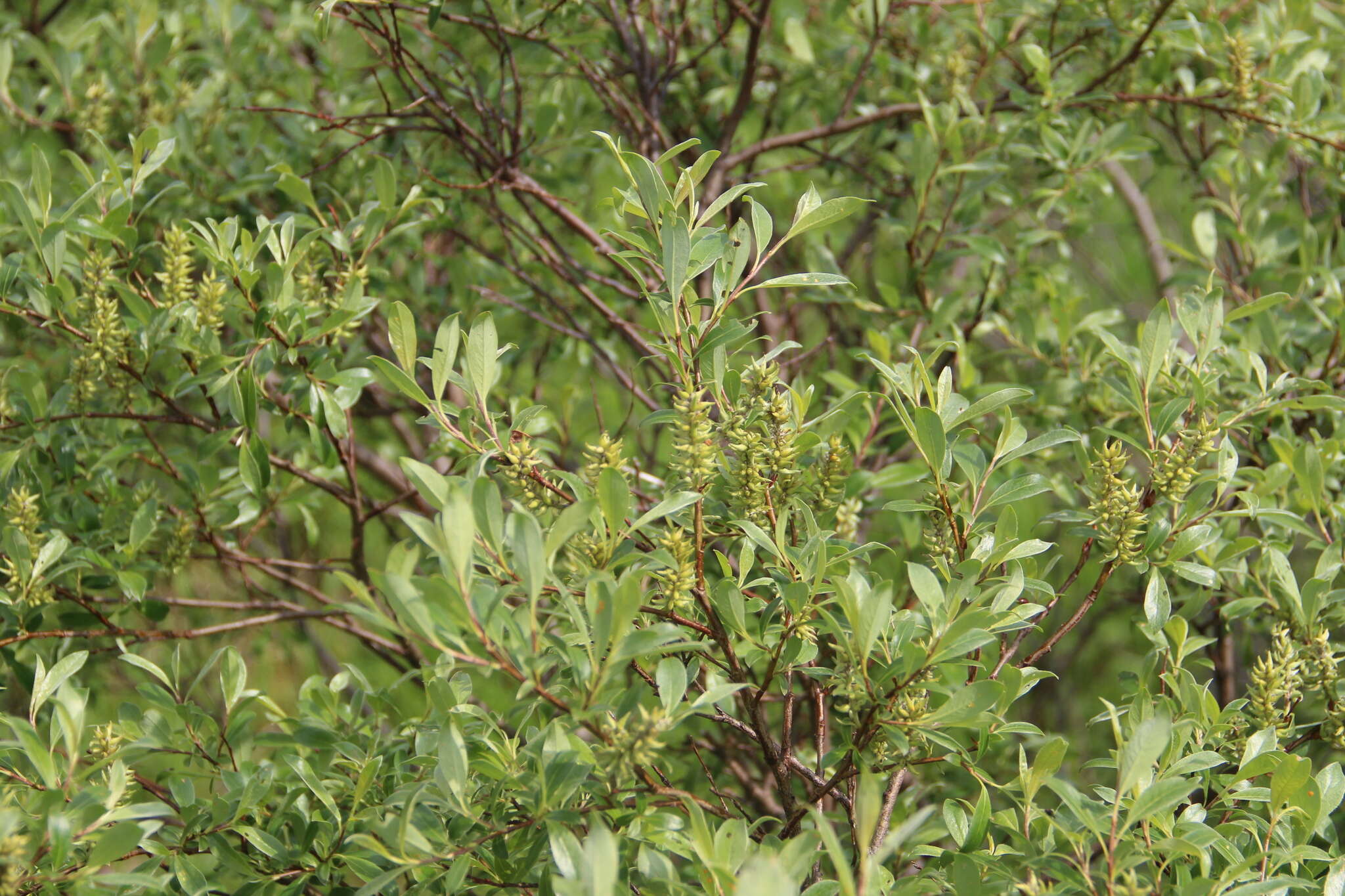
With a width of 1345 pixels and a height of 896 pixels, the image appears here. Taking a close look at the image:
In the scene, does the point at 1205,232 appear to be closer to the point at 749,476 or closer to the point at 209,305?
the point at 749,476

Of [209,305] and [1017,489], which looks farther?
[209,305]

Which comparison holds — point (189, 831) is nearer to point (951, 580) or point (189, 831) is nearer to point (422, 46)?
point (951, 580)

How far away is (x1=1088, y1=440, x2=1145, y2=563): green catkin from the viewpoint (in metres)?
1.14

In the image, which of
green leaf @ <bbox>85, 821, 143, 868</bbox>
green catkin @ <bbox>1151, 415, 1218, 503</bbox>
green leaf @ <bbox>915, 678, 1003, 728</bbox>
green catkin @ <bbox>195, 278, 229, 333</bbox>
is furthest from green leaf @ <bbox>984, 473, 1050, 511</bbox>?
green catkin @ <bbox>195, 278, 229, 333</bbox>

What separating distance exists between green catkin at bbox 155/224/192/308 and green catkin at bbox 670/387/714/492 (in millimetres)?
805

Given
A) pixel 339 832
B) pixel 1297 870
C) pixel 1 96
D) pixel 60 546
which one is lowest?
pixel 1297 870

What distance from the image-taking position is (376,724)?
1394 millimetres

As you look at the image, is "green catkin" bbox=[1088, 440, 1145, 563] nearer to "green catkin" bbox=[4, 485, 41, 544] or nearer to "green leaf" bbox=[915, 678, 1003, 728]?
"green leaf" bbox=[915, 678, 1003, 728]

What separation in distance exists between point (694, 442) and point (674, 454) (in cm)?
4

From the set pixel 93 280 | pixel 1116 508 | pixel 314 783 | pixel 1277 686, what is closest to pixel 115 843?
pixel 314 783

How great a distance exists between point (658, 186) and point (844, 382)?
747 millimetres

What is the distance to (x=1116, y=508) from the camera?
1143mm

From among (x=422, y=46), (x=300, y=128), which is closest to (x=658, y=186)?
(x=300, y=128)

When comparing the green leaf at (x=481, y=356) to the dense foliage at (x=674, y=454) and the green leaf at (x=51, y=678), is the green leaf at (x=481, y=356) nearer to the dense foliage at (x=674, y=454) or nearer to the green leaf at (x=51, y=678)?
the dense foliage at (x=674, y=454)
